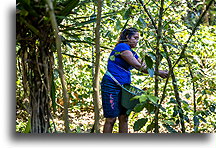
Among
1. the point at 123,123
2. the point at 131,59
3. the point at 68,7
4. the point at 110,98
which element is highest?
the point at 68,7

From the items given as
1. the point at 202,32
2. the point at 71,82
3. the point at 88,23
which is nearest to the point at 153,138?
the point at 88,23

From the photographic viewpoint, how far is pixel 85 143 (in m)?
2.08

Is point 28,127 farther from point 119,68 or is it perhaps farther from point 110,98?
point 119,68

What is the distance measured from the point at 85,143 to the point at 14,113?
1.42ft

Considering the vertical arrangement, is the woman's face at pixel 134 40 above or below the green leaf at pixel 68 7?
below

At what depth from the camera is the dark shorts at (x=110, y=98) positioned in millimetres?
2428

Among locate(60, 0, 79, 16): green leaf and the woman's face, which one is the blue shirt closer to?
the woman's face

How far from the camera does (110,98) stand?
2.43 meters

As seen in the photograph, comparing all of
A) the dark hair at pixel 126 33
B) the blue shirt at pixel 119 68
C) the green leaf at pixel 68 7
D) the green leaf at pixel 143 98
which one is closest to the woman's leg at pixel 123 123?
the blue shirt at pixel 119 68

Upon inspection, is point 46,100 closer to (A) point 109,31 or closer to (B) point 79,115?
(B) point 79,115

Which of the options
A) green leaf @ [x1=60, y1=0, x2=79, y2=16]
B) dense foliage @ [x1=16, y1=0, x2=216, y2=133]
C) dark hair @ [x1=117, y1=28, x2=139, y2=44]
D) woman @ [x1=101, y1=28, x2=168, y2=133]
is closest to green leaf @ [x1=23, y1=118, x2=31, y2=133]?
dense foliage @ [x1=16, y1=0, x2=216, y2=133]

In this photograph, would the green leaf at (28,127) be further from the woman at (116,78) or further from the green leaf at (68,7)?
the green leaf at (68,7)

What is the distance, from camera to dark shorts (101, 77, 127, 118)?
2428 mm

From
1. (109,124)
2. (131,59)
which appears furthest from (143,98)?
(109,124)
